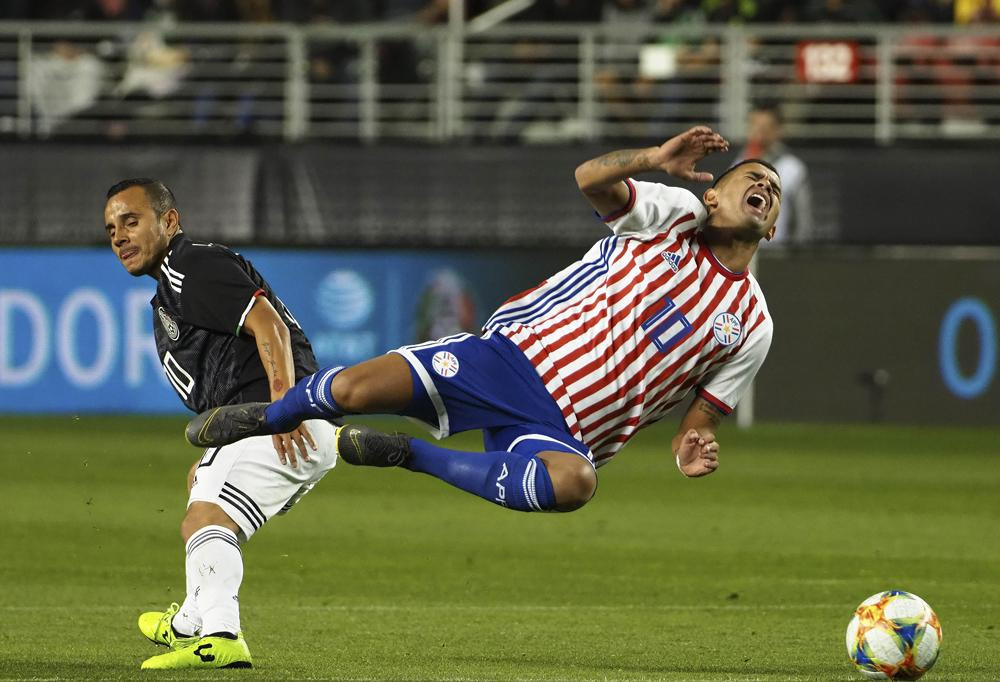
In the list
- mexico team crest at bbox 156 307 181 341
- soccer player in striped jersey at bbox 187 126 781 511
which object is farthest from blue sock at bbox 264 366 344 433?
mexico team crest at bbox 156 307 181 341

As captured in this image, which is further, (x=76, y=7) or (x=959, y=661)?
(x=76, y=7)

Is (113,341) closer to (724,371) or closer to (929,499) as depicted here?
(929,499)

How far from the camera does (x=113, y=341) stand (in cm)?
1888

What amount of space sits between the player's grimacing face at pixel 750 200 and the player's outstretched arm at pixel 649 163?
33cm

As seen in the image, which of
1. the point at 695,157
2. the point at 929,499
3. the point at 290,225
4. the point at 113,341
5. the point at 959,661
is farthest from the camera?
the point at 290,225

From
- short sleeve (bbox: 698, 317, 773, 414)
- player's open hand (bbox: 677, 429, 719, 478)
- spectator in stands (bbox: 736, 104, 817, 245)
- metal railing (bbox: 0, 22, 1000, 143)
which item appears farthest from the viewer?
metal railing (bbox: 0, 22, 1000, 143)

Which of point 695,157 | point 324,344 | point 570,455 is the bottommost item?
point 324,344

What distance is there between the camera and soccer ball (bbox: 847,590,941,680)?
677cm

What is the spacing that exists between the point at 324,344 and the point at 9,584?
31.2ft

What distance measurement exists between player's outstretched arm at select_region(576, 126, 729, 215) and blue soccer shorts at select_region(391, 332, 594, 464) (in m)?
0.66

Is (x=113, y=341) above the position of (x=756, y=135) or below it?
below

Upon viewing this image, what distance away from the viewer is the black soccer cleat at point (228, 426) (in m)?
6.87

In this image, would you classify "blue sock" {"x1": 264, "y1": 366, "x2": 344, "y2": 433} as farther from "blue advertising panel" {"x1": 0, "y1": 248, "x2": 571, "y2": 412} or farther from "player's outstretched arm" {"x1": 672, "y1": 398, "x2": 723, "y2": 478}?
"blue advertising panel" {"x1": 0, "y1": 248, "x2": 571, "y2": 412}

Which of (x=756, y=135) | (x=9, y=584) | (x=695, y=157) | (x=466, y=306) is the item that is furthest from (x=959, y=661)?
(x=466, y=306)
